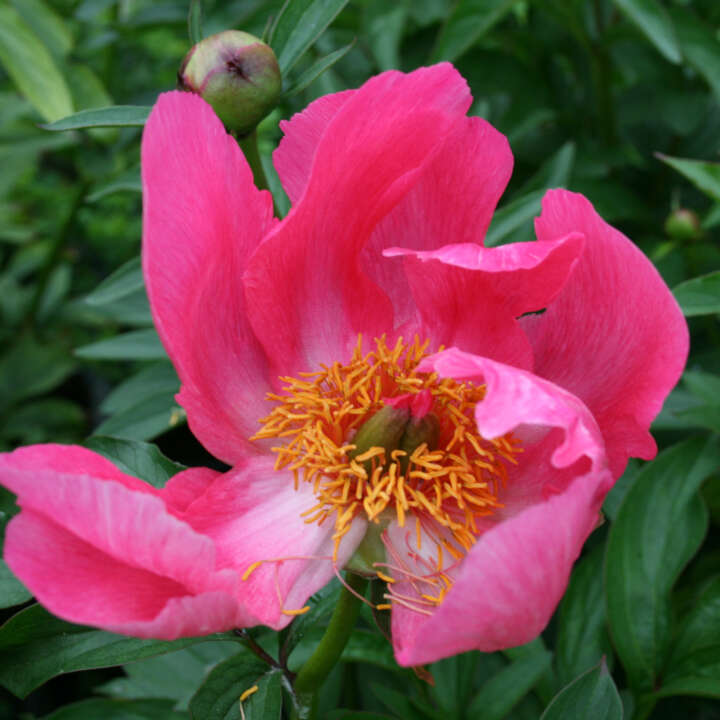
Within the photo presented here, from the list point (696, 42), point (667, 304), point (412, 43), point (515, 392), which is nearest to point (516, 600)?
point (515, 392)

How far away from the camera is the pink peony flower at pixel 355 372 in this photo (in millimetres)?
694

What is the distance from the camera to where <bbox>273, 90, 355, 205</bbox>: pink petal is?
89cm

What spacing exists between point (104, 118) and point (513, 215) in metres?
0.53

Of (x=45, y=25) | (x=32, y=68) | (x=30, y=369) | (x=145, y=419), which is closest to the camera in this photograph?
(x=145, y=419)

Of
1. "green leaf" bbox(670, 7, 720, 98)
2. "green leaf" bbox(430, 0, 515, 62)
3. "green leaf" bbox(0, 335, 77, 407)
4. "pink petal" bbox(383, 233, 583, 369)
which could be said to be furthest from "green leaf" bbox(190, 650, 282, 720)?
"green leaf" bbox(0, 335, 77, 407)

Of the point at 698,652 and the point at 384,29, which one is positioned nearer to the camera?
the point at 698,652

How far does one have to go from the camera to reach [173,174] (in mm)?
782

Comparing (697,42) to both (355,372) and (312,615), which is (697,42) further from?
(312,615)

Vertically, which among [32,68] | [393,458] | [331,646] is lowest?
[331,646]

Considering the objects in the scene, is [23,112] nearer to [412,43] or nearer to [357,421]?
[412,43]

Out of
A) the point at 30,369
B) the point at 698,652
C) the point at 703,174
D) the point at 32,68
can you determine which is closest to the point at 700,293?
the point at 703,174

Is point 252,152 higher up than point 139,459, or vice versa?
point 252,152

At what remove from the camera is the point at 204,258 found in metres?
0.82

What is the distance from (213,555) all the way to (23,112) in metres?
1.78
